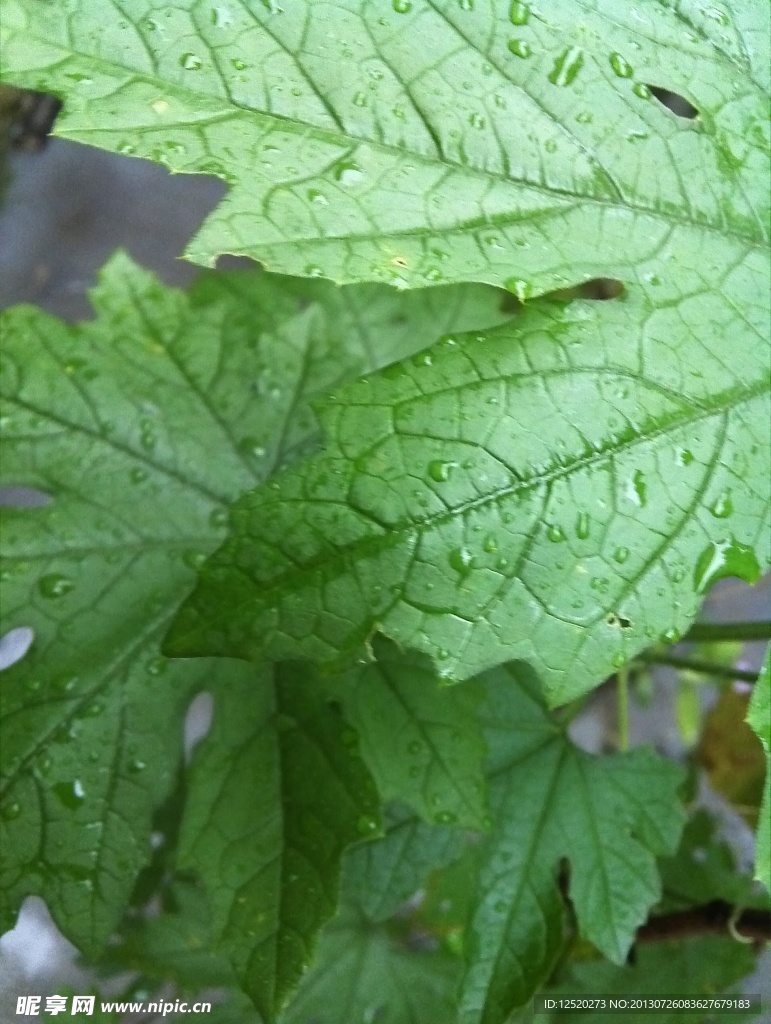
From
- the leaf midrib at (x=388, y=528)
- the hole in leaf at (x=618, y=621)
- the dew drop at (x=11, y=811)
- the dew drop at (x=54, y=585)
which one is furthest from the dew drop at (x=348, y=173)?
the dew drop at (x=11, y=811)

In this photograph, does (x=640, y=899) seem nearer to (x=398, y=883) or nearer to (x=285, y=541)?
(x=398, y=883)

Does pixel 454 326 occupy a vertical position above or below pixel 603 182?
below

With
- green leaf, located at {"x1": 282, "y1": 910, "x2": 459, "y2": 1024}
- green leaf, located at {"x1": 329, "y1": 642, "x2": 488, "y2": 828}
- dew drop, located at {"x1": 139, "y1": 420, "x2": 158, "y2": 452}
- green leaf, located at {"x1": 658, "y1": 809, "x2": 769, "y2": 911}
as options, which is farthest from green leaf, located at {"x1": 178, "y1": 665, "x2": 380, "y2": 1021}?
green leaf, located at {"x1": 658, "y1": 809, "x2": 769, "y2": 911}

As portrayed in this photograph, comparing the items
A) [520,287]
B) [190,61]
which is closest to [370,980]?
[520,287]

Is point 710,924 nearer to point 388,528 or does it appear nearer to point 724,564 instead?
point 724,564

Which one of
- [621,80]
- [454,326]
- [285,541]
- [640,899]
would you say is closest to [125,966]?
[640,899]

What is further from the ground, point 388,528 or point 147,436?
point 388,528

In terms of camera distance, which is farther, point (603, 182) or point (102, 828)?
point (102, 828)
